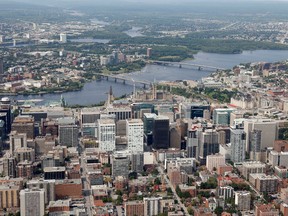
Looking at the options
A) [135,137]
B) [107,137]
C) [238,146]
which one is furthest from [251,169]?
[107,137]

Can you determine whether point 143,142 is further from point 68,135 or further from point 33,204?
point 33,204

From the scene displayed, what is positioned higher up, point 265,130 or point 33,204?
point 265,130

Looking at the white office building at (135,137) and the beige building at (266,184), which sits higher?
the white office building at (135,137)

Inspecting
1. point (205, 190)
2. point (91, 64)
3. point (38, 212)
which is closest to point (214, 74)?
point (91, 64)

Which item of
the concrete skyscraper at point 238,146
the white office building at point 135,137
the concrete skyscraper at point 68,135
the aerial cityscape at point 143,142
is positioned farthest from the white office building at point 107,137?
the concrete skyscraper at point 238,146

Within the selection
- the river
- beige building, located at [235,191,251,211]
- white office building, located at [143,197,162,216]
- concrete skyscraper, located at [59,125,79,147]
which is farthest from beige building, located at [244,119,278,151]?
the river

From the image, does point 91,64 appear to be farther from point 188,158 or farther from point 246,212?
point 246,212

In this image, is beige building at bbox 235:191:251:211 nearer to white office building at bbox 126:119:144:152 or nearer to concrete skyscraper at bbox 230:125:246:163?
concrete skyscraper at bbox 230:125:246:163

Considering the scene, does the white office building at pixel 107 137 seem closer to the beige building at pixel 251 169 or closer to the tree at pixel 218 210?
the beige building at pixel 251 169
